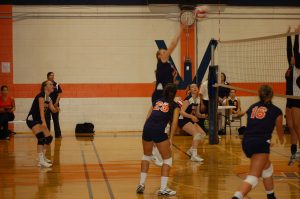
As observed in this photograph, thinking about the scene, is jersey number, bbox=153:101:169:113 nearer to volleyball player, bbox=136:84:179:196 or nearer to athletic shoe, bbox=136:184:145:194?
volleyball player, bbox=136:84:179:196

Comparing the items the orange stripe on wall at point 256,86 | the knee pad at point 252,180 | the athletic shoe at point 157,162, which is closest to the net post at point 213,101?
the athletic shoe at point 157,162

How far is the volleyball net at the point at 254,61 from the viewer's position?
58.2 ft

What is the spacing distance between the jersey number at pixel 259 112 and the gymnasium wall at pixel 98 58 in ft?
38.5

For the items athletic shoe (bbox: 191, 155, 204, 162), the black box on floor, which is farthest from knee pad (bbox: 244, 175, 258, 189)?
the black box on floor

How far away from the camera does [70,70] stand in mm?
18734

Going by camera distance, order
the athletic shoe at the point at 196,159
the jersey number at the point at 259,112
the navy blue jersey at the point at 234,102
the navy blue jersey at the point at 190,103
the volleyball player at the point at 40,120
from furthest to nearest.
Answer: the navy blue jersey at the point at 234,102, the navy blue jersey at the point at 190,103, the athletic shoe at the point at 196,159, the volleyball player at the point at 40,120, the jersey number at the point at 259,112

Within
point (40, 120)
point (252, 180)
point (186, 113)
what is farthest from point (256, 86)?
point (252, 180)

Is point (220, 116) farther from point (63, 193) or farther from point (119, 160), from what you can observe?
point (63, 193)

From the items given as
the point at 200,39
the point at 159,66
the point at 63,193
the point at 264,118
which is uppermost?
the point at 200,39

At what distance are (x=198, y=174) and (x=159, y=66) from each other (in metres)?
2.30

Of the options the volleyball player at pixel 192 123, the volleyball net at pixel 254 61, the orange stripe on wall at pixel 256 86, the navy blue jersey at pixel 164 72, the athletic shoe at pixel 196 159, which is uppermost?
the volleyball net at pixel 254 61

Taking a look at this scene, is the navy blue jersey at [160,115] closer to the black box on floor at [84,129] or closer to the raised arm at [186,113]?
the raised arm at [186,113]

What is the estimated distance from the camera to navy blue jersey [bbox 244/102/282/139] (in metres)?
7.20

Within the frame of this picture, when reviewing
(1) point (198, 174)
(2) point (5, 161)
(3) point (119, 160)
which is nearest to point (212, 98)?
(3) point (119, 160)
